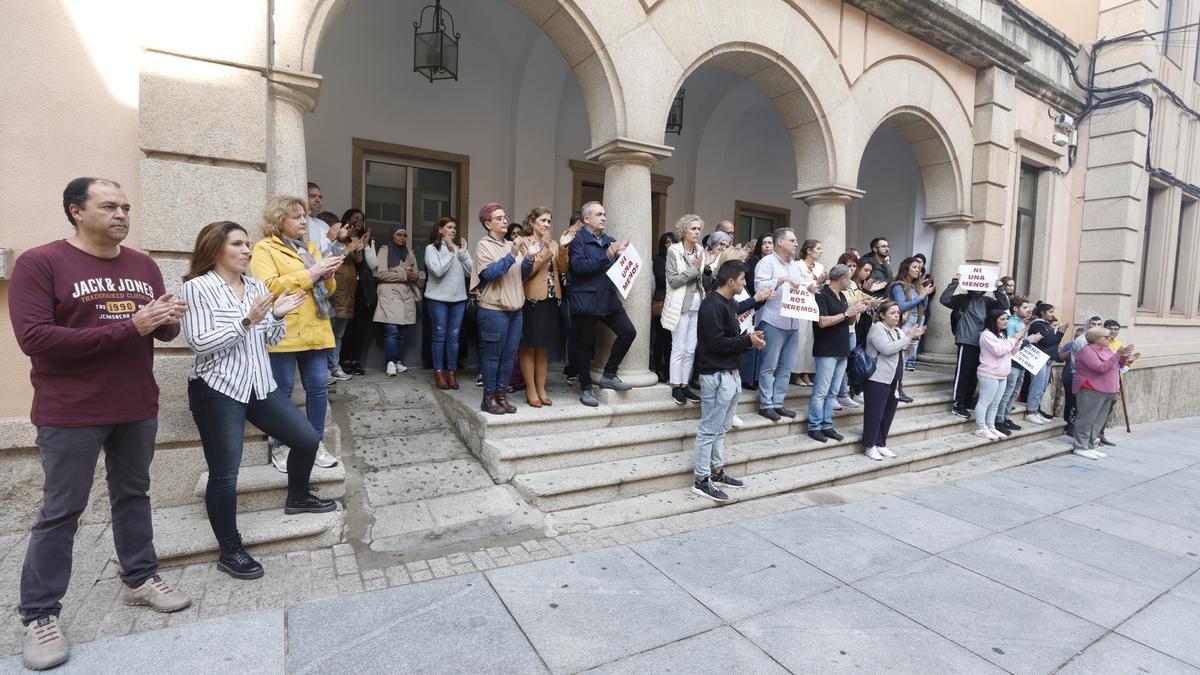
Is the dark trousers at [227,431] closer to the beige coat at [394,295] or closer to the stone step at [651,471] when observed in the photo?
the stone step at [651,471]

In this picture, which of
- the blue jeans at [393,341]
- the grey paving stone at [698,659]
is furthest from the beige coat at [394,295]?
the grey paving stone at [698,659]

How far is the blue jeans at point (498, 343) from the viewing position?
16.1 feet

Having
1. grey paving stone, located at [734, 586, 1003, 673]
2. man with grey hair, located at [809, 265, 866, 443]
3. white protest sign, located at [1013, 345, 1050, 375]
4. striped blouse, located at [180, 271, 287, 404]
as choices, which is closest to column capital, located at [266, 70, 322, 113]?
striped blouse, located at [180, 271, 287, 404]

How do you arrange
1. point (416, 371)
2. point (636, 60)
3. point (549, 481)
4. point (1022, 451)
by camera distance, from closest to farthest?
point (549, 481), point (636, 60), point (416, 371), point (1022, 451)

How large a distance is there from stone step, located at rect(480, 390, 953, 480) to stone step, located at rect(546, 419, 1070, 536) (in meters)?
0.44

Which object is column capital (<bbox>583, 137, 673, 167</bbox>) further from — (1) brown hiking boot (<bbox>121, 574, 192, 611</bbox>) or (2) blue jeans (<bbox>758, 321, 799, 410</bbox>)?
(1) brown hiking boot (<bbox>121, 574, 192, 611</bbox>)

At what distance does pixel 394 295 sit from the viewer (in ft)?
21.3

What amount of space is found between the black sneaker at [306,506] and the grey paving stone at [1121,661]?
4.11 m

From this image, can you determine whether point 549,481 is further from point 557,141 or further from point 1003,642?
point 557,141

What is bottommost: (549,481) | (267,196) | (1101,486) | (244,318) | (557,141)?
(1101,486)

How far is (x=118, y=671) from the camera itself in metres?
2.53

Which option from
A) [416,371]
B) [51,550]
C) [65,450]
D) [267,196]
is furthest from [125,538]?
[416,371]

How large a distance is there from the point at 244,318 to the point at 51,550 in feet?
4.15

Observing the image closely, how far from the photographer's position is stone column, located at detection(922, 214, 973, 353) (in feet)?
29.9
